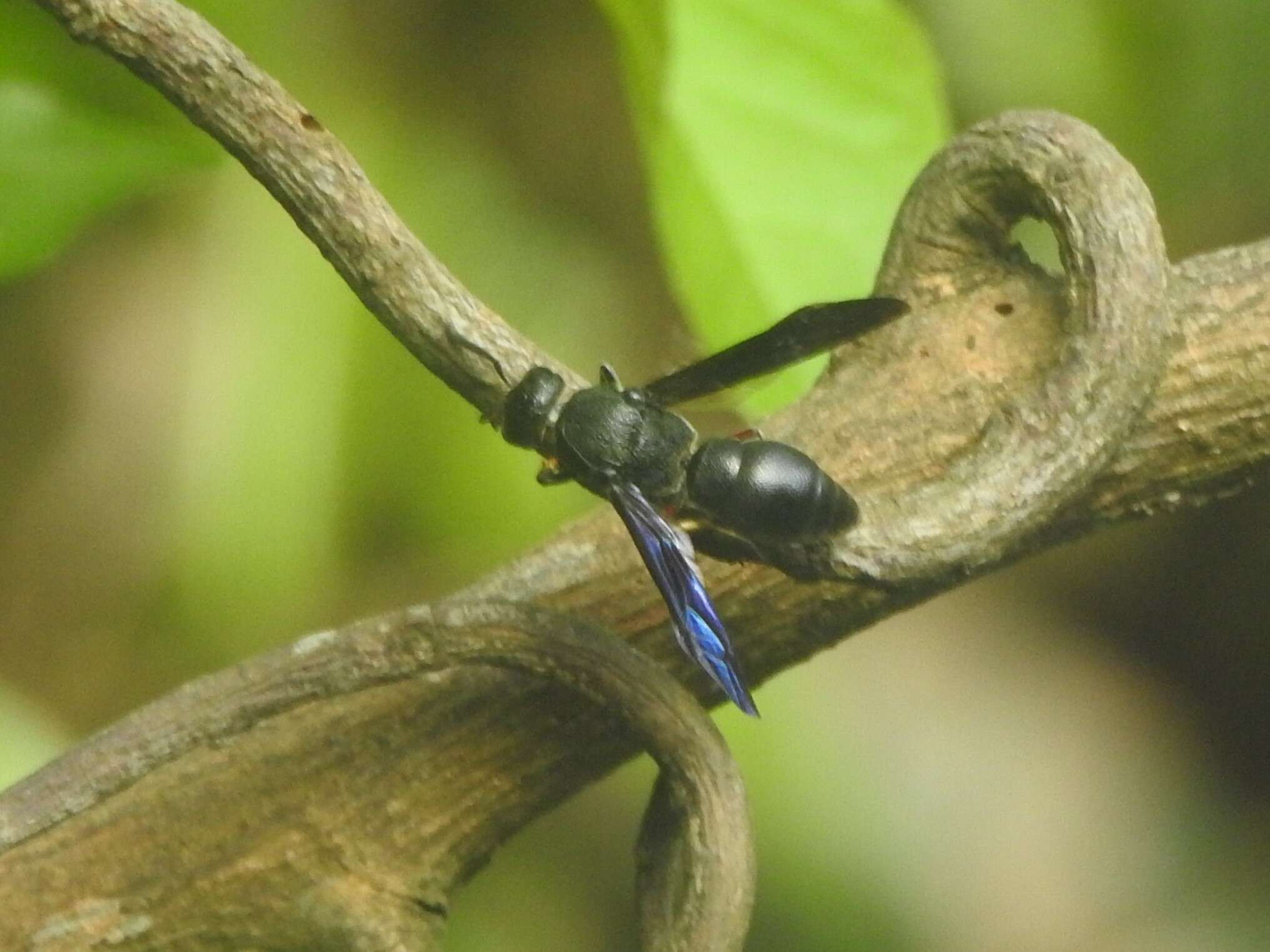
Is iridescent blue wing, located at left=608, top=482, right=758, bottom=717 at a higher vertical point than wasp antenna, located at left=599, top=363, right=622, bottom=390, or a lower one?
lower

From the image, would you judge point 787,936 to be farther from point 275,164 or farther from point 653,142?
point 275,164

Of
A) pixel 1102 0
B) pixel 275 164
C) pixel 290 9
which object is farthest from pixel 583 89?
pixel 275 164

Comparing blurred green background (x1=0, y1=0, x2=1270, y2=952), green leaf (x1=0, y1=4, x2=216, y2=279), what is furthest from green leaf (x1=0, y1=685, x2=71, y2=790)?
green leaf (x1=0, y1=4, x2=216, y2=279)

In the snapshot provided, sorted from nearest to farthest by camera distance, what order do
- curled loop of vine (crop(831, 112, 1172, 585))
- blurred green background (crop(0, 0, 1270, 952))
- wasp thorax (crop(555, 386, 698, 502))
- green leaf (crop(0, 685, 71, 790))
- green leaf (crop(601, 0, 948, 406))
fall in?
curled loop of vine (crop(831, 112, 1172, 585)) → wasp thorax (crop(555, 386, 698, 502)) → green leaf (crop(601, 0, 948, 406)) → green leaf (crop(0, 685, 71, 790)) → blurred green background (crop(0, 0, 1270, 952))

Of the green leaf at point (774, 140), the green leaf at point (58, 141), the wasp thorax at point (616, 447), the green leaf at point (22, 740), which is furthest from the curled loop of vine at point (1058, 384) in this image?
the green leaf at point (22, 740)

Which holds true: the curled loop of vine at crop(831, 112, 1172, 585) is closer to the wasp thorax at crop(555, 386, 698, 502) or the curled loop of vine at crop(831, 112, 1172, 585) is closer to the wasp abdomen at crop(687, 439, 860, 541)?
the wasp abdomen at crop(687, 439, 860, 541)

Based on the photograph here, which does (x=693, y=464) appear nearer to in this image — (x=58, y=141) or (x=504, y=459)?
(x=58, y=141)

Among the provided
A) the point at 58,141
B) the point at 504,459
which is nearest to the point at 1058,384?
the point at 58,141
